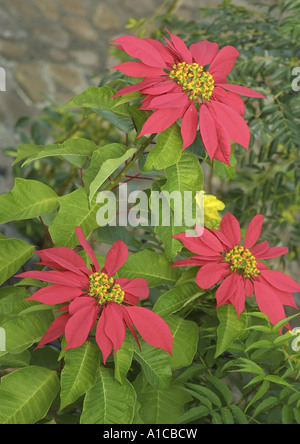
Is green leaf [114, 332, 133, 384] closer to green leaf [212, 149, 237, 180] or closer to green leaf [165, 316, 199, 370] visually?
green leaf [165, 316, 199, 370]

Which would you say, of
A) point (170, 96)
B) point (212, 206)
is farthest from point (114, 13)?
point (170, 96)

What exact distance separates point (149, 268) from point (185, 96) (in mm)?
219

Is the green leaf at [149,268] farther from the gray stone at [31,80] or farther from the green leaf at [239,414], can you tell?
the gray stone at [31,80]

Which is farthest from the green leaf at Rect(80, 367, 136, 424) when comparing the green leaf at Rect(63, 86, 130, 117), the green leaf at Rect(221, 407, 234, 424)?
the green leaf at Rect(63, 86, 130, 117)

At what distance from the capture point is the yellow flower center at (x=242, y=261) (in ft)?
2.07

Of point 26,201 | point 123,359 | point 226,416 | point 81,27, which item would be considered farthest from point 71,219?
point 81,27

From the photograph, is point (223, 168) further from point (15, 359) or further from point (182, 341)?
point (15, 359)

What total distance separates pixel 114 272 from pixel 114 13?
2.40 meters

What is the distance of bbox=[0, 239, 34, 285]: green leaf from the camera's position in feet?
2.17

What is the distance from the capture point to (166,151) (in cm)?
61

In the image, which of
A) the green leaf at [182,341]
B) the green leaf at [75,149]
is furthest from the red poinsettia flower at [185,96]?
the green leaf at [182,341]

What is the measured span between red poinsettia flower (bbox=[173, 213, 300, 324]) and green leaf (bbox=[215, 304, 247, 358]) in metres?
0.02

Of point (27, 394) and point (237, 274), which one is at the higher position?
point (237, 274)

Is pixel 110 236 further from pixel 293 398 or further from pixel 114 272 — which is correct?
pixel 293 398
